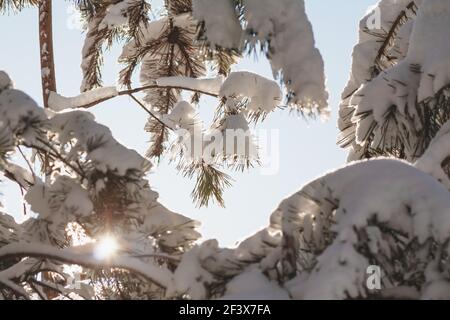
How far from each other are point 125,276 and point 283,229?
110 centimetres

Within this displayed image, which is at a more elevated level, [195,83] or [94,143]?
[195,83]

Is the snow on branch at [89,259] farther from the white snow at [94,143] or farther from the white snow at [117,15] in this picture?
the white snow at [117,15]

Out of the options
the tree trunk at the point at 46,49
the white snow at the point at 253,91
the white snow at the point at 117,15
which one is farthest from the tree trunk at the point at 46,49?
the white snow at the point at 253,91

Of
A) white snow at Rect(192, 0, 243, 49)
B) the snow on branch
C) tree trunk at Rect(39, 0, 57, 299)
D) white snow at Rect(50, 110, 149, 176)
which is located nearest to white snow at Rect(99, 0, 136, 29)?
tree trunk at Rect(39, 0, 57, 299)

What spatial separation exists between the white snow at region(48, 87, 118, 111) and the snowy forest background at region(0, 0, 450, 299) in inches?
97.8

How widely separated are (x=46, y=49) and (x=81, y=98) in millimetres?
1339

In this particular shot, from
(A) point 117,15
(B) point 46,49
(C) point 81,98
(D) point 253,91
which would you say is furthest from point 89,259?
(B) point 46,49

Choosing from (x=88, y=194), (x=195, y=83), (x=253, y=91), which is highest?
(x=195, y=83)

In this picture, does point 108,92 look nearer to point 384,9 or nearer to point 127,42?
point 127,42

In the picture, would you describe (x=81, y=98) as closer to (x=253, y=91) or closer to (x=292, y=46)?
(x=253, y=91)

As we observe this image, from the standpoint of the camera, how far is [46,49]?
766 centimetres

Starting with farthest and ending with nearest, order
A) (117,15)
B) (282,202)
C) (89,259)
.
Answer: (117,15) < (89,259) < (282,202)

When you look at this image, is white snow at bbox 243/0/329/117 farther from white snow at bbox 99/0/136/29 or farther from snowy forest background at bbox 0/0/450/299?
white snow at bbox 99/0/136/29

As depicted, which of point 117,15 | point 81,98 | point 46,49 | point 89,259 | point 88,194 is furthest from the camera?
point 46,49
